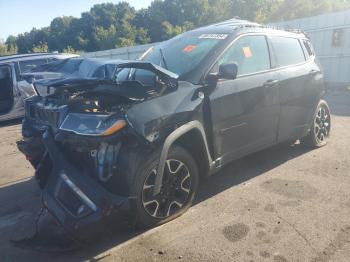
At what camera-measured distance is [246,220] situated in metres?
3.76

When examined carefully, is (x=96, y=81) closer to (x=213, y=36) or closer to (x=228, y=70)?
(x=228, y=70)

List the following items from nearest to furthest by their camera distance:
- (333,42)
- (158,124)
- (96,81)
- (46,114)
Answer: (158,124), (96,81), (46,114), (333,42)

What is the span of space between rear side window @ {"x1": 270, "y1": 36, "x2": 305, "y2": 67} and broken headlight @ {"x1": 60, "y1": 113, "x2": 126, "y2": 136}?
276cm

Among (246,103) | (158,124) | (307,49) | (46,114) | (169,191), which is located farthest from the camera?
(307,49)

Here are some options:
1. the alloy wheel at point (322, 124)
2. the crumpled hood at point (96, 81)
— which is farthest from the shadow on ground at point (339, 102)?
the crumpled hood at point (96, 81)

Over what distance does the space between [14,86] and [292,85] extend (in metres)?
7.25

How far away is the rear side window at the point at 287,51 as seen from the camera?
5.05m

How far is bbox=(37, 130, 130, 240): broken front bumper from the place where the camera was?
3.10 m

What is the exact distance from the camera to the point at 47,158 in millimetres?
3514

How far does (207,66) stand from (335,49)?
1219cm

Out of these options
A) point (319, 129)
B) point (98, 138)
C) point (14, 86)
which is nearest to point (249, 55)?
point (319, 129)

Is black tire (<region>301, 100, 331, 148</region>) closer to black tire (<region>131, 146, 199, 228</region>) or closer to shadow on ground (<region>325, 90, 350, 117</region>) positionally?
black tire (<region>131, 146, 199, 228</region>)

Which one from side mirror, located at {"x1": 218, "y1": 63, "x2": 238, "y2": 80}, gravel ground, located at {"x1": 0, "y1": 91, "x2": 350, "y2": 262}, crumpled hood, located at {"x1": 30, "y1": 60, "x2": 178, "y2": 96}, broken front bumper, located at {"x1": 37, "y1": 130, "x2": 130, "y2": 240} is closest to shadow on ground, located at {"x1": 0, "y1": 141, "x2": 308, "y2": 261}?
gravel ground, located at {"x1": 0, "y1": 91, "x2": 350, "y2": 262}

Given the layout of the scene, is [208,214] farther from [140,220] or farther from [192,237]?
[140,220]
